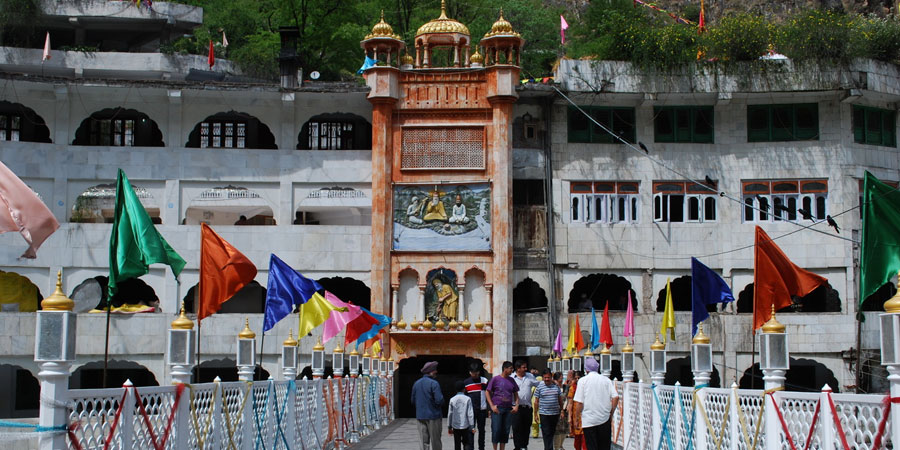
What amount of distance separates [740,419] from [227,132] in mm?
27245

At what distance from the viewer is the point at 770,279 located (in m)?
14.6

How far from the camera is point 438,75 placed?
3412 centimetres

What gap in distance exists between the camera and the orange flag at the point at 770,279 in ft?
47.0

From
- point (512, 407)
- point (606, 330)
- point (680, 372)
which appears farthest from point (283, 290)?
point (680, 372)

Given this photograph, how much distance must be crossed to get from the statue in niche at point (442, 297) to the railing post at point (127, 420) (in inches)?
924

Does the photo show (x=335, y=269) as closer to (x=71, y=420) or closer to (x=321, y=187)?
(x=321, y=187)

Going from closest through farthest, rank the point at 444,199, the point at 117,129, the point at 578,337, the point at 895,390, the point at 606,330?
the point at 895,390
the point at 606,330
the point at 578,337
the point at 444,199
the point at 117,129

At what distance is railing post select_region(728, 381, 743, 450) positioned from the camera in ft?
37.2

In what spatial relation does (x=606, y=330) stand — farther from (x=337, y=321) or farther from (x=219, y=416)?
(x=219, y=416)

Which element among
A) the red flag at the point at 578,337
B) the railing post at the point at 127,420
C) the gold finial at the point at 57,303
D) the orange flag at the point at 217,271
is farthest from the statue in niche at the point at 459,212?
the gold finial at the point at 57,303

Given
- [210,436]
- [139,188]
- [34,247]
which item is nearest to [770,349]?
[210,436]

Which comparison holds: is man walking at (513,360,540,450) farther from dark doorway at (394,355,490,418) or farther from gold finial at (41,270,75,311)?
dark doorway at (394,355,490,418)

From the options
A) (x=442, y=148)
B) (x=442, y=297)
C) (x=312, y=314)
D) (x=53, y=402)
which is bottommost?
(x=53, y=402)

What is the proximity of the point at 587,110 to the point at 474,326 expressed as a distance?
8.19 meters
